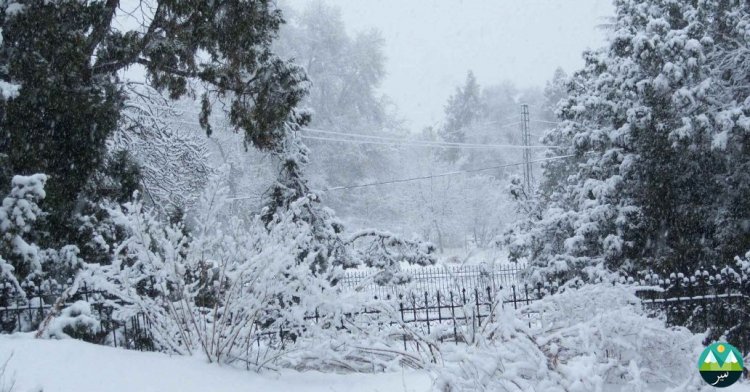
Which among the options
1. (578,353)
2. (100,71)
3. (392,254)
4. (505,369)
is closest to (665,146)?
(392,254)

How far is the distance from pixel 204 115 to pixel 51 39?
3.17m

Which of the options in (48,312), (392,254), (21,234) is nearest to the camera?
(48,312)

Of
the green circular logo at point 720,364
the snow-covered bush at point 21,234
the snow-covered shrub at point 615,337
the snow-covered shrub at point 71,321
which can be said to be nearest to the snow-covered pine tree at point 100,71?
the snow-covered bush at point 21,234

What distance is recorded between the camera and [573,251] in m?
13.7

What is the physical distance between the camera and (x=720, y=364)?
10.9ft

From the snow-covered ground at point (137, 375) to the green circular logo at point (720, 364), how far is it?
1925mm

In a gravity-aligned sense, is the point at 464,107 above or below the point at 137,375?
above

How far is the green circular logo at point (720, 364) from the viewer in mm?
3223

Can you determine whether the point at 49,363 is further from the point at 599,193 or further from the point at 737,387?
the point at 599,193

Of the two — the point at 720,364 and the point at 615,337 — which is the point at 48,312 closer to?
the point at 615,337

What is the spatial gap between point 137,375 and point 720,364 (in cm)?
392

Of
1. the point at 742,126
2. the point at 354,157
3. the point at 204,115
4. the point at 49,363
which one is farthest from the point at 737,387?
the point at 354,157

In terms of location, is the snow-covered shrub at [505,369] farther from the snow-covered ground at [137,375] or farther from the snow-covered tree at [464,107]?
the snow-covered tree at [464,107]

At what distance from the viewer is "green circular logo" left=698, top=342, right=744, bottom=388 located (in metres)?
3.22
